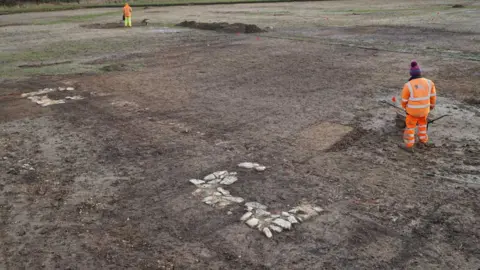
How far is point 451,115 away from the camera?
30.2 ft

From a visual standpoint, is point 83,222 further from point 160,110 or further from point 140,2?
point 140,2

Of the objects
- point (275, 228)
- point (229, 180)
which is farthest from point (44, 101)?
point (275, 228)

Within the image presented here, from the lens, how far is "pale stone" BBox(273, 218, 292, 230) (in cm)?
529

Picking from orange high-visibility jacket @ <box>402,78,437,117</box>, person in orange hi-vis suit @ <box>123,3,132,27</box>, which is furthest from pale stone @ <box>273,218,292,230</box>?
person in orange hi-vis suit @ <box>123,3,132,27</box>

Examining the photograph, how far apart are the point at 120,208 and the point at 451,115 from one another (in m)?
7.08

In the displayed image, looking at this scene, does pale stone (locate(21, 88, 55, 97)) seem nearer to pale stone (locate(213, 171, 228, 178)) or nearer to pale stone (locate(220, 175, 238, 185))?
pale stone (locate(213, 171, 228, 178))

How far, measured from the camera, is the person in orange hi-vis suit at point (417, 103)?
24.2ft

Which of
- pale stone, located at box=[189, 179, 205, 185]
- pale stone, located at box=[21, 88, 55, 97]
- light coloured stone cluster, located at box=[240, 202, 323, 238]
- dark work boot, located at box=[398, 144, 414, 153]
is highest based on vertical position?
pale stone, located at box=[21, 88, 55, 97]

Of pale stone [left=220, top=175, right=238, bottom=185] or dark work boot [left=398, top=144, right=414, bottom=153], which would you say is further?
dark work boot [left=398, top=144, right=414, bottom=153]

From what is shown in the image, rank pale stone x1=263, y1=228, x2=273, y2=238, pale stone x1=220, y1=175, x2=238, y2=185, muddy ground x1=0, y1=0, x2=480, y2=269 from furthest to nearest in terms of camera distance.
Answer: pale stone x1=220, y1=175, x2=238, y2=185 < pale stone x1=263, y1=228, x2=273, y2=238 < muddy ground x1=0, y1=0, x2=480, y2=269

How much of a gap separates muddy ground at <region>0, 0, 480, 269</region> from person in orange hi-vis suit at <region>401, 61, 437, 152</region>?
0.36 m

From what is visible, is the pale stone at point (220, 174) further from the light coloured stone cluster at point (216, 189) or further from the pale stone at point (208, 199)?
the pale stone at point (208, 199)

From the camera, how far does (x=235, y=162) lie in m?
7.20

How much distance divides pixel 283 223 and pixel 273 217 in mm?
217
